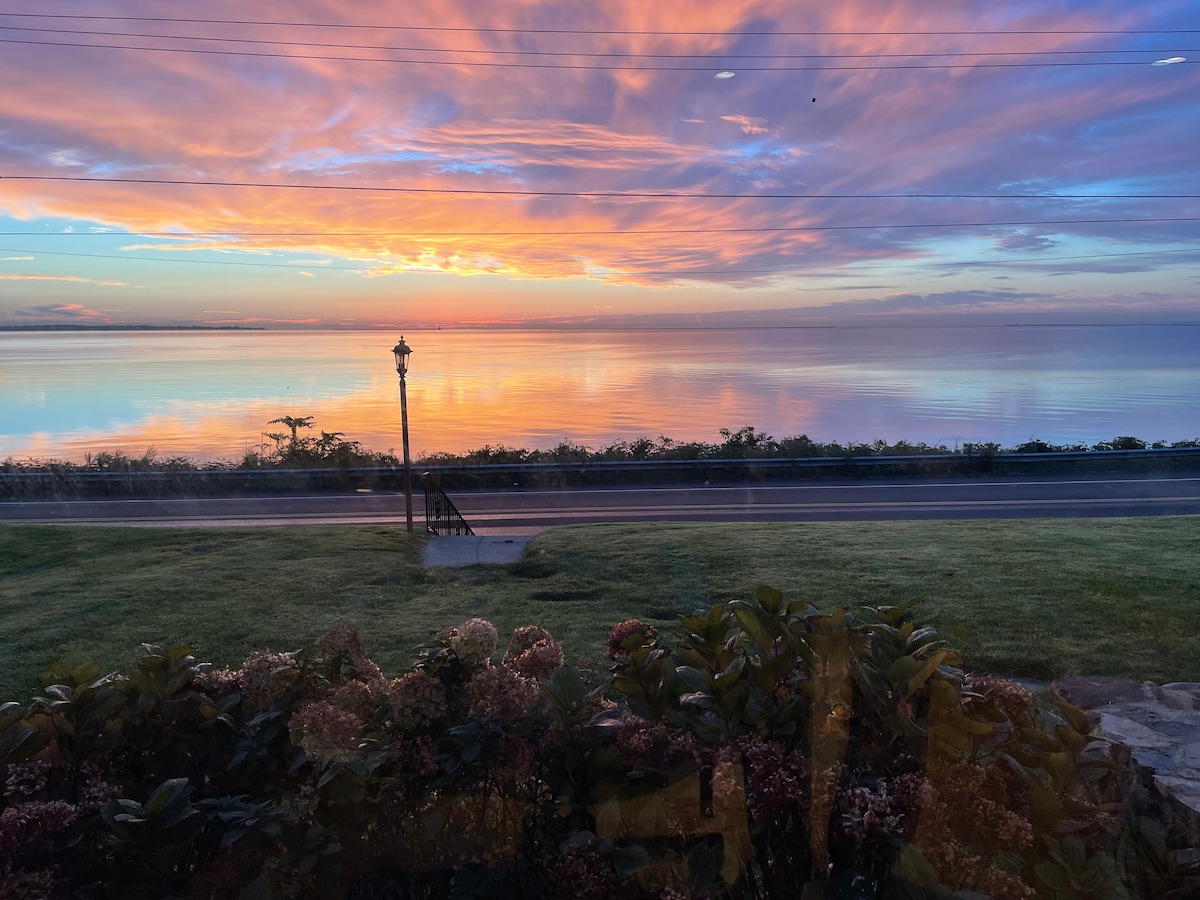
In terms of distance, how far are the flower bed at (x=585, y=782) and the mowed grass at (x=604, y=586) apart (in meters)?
4.17

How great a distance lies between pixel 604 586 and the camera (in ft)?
28.9

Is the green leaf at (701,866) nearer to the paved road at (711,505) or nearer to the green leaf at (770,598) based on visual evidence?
the green leaf at (770,598)

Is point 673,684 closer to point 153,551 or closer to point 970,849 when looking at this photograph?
point 970,849

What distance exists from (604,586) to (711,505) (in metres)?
9.60

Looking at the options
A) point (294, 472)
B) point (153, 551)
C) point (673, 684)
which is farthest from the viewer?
point (294, 472)

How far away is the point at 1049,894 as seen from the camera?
1769 millimetres

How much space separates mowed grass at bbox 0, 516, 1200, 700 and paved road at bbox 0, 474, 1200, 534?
13.2 feet

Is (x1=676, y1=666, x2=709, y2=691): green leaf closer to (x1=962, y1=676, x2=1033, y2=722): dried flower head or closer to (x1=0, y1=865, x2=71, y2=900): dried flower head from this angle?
(x1=962, y1=676, x2=1033, y2=722): dried flower head

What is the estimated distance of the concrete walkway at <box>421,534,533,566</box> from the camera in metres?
11.0

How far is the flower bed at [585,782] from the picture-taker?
1671 mm

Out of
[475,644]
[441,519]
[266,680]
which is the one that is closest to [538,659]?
[475,644]

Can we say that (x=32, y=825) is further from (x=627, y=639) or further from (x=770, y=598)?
(x=770, y=598)

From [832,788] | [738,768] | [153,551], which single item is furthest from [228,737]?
[153,551]

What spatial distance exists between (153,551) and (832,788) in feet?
A: 37.8
